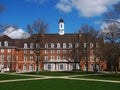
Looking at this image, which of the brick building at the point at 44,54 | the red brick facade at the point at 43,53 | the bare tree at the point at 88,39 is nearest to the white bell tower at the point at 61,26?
the brick building at the point at 44,54

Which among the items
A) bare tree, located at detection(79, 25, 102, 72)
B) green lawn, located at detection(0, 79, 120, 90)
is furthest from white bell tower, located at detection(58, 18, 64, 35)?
green lawn, located at detection(0, 79, 120, 90)

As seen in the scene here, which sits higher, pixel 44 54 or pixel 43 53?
pixel 43 53

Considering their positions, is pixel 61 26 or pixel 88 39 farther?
pixel 61 26

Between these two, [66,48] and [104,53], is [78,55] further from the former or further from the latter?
[66,48]

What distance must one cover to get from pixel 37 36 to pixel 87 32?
13.1 m

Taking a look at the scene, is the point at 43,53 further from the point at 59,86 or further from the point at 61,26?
the point at 59,86

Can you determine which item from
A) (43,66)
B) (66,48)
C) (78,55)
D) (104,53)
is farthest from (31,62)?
(104,53)

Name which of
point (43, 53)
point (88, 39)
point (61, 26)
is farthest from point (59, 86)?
point (61, 26)

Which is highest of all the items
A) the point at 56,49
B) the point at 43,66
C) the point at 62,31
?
the point at 62,31

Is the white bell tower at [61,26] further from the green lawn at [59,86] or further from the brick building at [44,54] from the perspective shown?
the green lawn at [59,86]

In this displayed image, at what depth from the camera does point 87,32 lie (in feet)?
210

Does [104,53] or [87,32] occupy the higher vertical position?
[87,32]

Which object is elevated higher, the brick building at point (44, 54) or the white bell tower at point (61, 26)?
the white bell tower at point (61, 26)

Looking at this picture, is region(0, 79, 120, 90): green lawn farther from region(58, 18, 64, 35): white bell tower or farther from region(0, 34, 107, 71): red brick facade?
region(58, 18, 64, 35): white bell tower
